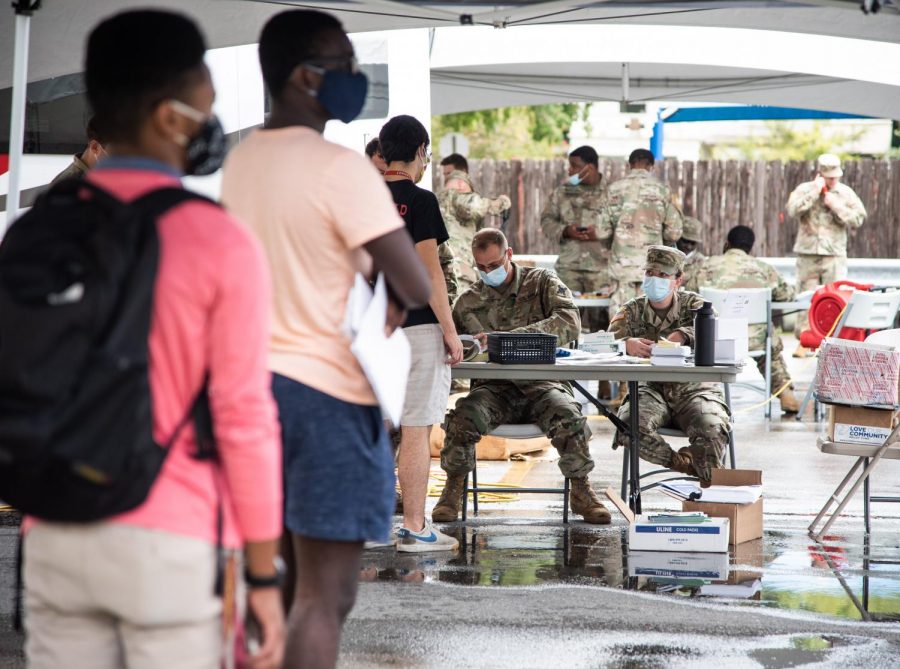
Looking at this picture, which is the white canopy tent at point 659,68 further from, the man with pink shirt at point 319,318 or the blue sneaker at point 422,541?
the man with pink shirt at point 319,318

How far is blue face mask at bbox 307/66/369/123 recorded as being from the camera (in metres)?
2.63

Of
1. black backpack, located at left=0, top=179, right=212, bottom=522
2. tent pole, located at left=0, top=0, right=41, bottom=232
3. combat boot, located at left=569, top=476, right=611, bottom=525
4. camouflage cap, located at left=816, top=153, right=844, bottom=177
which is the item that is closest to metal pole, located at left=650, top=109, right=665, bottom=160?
camouflage cap, located at left=816, top=153, right=844, bottom=177

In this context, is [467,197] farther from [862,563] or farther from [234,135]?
[862,563]

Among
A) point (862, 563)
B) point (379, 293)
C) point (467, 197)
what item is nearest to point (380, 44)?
point (467, 197)

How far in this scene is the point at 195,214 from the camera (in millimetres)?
1825

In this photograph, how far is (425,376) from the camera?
5.54m

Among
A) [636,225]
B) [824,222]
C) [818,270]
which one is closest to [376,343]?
[636,225]

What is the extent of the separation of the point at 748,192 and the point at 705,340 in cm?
1517

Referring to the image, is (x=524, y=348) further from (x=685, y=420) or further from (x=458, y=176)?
(x=458, y=176)

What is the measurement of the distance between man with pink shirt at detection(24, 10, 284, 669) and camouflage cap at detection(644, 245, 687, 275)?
484 cm

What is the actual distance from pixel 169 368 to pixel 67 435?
0.58 feet

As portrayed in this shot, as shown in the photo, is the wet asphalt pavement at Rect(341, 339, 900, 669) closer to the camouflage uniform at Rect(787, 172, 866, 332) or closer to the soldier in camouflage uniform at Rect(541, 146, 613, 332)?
the soldier in camouflage uniform at Rect(541, 146, 613, 332)

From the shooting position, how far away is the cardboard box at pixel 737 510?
593 centimetres

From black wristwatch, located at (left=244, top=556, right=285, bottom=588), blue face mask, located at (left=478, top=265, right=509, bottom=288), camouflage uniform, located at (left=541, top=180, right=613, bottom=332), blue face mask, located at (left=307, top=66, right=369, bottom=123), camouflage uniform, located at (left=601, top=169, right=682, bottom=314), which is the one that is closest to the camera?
black wristwatch, located at (left=244, top=556, right=285, bottom=588)
